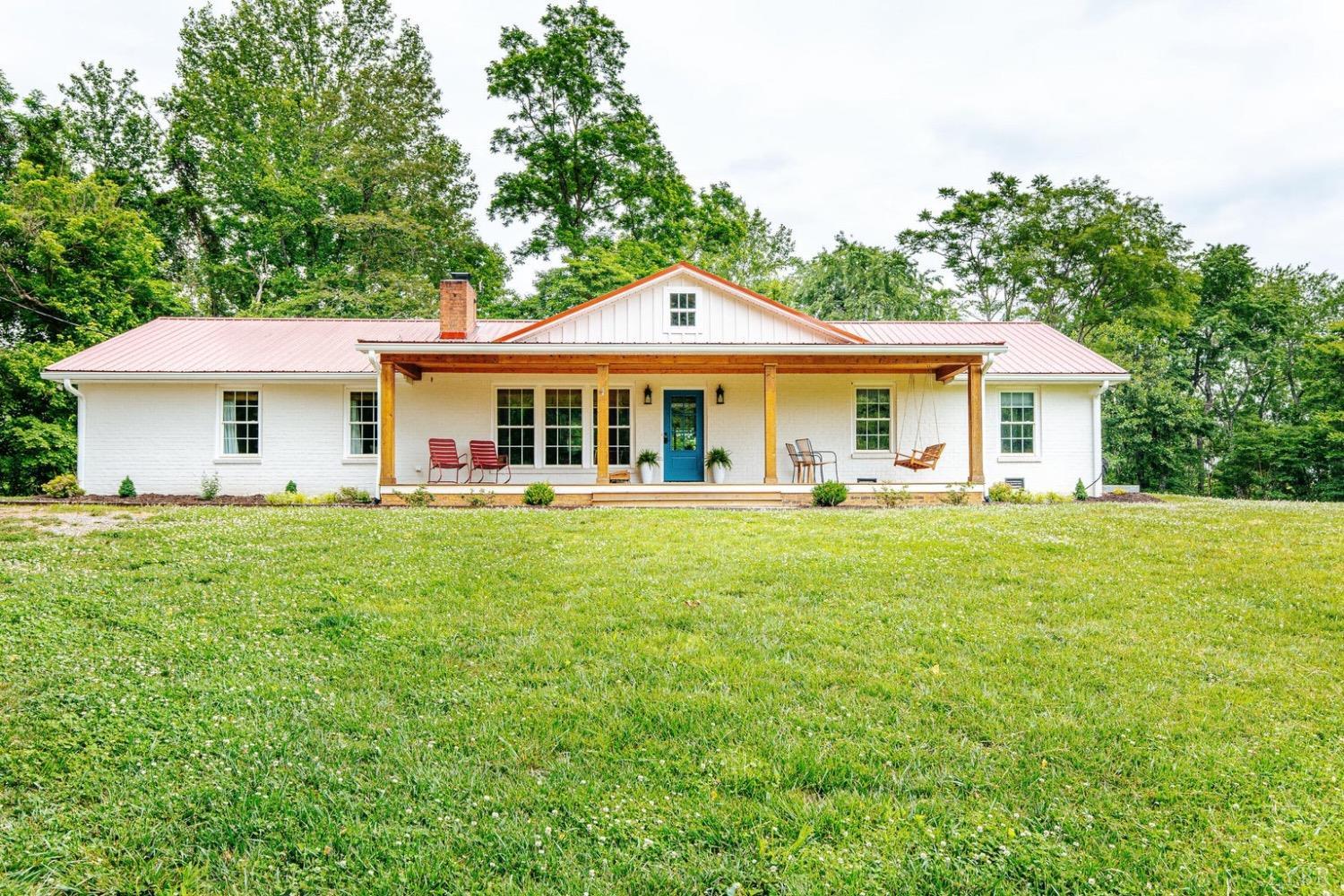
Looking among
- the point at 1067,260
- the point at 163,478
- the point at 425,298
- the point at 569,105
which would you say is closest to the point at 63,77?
the point at 425,298

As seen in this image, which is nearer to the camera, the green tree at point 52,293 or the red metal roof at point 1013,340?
the red metal roof at point 1013,340

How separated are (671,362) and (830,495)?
12.6 ft

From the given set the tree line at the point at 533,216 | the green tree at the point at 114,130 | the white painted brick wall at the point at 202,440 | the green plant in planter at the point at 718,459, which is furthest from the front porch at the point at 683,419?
the green tree at the point at 114,130

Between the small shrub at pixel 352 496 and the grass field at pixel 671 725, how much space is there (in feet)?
20.8

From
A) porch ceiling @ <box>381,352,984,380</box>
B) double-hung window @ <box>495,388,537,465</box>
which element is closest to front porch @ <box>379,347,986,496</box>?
double-hung window @ <box>495,388,537,465</box>

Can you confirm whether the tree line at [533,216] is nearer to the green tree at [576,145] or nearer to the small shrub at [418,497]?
the green tree at [576,145]

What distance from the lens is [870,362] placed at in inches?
504

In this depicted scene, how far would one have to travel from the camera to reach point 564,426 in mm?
14234

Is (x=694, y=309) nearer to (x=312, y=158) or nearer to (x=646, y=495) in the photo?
(x=646, y=495)

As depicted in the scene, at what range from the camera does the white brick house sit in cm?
1248

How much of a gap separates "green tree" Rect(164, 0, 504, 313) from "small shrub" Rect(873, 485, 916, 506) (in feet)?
60.2

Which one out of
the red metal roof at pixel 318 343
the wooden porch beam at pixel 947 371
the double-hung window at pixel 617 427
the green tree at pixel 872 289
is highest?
the green tree at pixel 872 289

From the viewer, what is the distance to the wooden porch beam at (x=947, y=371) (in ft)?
43.3

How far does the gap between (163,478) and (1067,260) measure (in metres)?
A: 29.1
